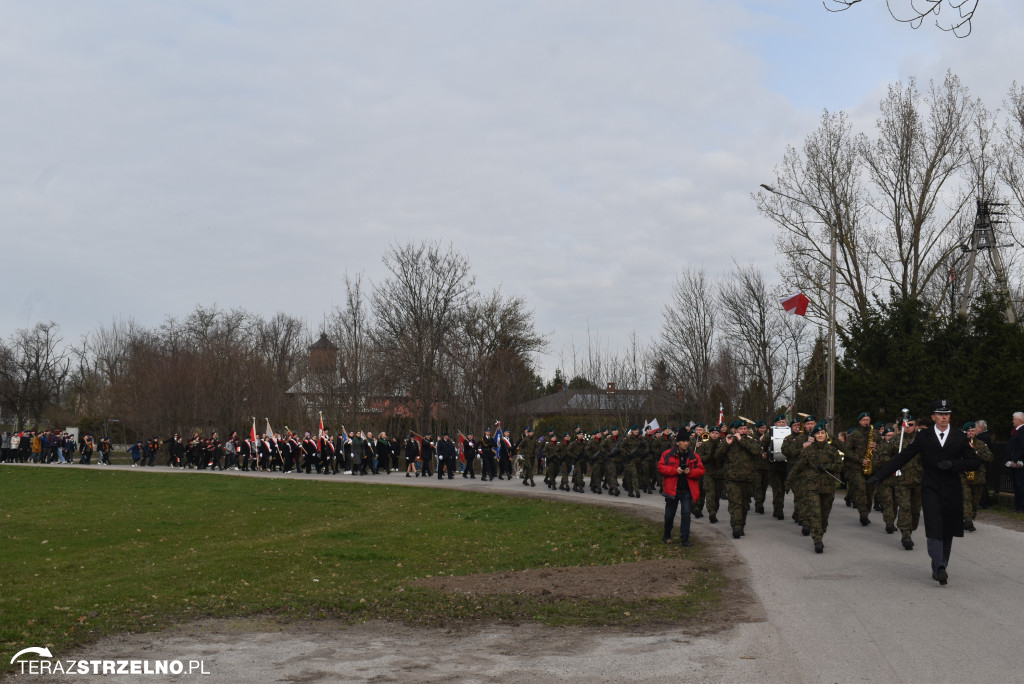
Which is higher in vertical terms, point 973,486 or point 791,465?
point 791,465

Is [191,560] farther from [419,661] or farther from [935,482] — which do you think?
[935,482]

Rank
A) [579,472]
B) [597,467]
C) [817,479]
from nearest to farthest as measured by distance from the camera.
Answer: [817,479] < [597,467] < [579,472]

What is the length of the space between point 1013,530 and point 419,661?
42.7 feet

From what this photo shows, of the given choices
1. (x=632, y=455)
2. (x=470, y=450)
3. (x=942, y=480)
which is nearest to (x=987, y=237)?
(x=632, y=455)

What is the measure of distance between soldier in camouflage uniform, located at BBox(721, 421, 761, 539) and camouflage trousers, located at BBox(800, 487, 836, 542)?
4.80 ft

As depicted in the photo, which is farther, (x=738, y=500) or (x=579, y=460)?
(x=579, y=460)

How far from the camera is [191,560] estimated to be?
1532cm

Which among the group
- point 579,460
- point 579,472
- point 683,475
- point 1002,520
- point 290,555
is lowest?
point 290,555

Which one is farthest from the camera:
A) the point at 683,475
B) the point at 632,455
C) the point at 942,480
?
the point at 632,455

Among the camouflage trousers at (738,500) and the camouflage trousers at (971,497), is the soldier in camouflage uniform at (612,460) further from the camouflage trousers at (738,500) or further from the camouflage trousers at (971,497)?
the camouflage trousers at (971,497)

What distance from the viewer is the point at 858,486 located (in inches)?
677

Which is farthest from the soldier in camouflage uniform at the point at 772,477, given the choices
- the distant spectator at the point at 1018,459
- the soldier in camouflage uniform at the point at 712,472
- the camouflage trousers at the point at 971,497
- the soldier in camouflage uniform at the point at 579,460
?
the soldier in camouflage uniform at the point at 579,460

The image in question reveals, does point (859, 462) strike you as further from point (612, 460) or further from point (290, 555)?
point (290, 555)

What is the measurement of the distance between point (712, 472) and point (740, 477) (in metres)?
2.51
